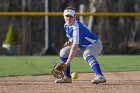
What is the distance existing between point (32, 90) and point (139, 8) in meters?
21.9

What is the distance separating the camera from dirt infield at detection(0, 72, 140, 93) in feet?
22.5

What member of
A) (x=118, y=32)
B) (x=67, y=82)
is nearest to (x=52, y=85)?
(x=67, y=82)

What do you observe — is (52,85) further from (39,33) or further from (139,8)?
(139,8)

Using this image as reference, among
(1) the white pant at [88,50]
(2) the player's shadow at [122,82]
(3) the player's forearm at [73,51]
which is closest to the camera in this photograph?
(3) the player's forearm at [73,51]

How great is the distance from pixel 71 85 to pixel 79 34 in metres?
0.77

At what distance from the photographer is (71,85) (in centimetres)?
748

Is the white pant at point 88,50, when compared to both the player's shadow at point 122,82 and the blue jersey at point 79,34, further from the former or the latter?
the player's shadow at point 122,82

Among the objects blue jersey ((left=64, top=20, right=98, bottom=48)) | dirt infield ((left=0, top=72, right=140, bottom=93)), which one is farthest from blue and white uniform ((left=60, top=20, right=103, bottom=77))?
dirt infield ((left=0, top=72, right=140, bottom=93))

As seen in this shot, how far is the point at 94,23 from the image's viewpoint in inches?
978

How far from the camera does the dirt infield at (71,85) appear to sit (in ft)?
22.5

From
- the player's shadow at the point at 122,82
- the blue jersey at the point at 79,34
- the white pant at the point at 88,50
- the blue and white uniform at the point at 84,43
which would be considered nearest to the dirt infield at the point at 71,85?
the player's shadow at the point at 122,82

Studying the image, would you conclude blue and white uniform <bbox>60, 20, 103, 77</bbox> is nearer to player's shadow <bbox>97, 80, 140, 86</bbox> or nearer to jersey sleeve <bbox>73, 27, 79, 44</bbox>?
jersey sleeve <bbox>73, 27, 79, 44</bbox>

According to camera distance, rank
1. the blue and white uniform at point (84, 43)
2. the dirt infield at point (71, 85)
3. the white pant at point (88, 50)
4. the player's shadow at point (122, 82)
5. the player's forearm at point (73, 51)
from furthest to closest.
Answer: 1. the player's shadow at point (122, 82)
2. the white pant at point (88, 50)
3. the blue and white uniform at point (84, 43)
4. the player's forearm at point (73, 51)
5. the dirt infield at point (71, 85)

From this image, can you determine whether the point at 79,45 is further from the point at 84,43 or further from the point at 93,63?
the point at 93,63
